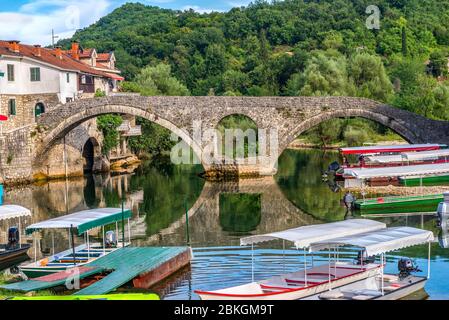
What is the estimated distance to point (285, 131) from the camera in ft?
141

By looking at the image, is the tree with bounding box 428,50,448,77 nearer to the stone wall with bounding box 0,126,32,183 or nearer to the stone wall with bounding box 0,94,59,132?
the stone wall with bounding box 0,94,59,132

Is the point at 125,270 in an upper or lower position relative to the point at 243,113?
lower

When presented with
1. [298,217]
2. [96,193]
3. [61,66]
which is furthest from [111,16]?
[298,217]

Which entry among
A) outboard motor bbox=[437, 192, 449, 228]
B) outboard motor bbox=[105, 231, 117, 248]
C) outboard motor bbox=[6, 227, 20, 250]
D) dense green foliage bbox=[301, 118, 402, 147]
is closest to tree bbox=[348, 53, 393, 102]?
dense green foliage bbox=[301, 118, 402, 147]

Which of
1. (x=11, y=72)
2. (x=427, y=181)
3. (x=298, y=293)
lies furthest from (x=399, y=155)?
(x=298, y=293)

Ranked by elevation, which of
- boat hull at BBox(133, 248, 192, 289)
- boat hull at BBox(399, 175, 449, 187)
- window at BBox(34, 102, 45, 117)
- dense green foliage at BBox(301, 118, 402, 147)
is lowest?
boat hull at BBox(133, 248, 192, 289)

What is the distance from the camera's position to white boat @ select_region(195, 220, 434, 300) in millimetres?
14961

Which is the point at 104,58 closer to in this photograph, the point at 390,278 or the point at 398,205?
the point at 398,205

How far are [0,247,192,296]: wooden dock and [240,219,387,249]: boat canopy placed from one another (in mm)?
2568

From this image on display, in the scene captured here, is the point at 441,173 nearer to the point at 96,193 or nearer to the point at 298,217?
the point at 298,217

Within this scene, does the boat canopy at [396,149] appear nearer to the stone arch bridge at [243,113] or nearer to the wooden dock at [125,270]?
the stone arch bridge at [243,113]

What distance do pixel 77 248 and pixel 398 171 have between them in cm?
1730

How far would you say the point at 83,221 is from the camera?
2083 cm
